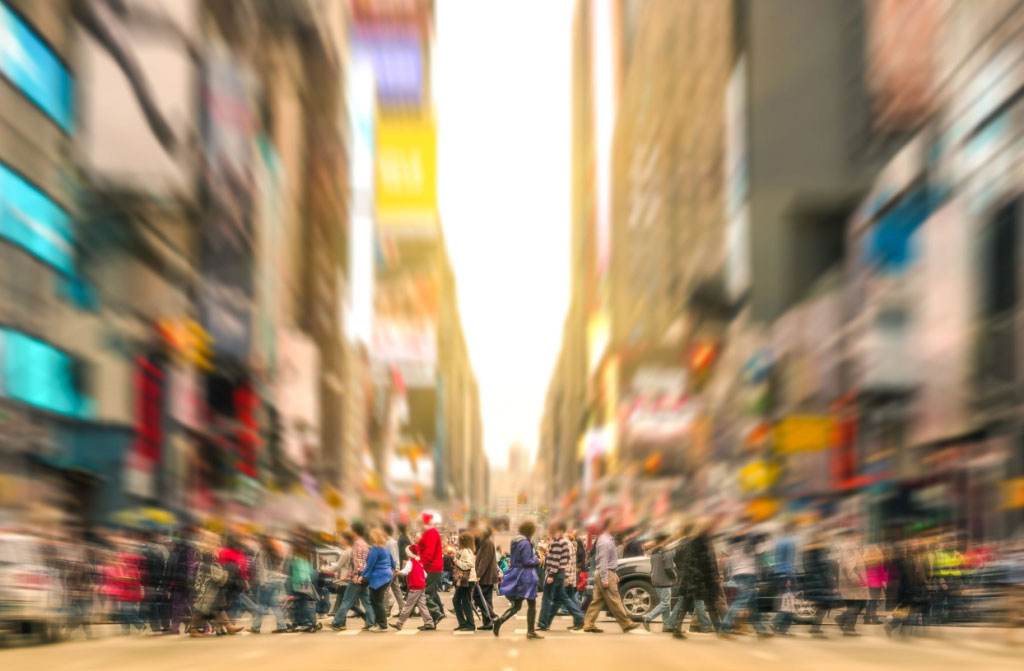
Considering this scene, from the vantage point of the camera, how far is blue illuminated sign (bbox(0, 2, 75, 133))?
107 ft

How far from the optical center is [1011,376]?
34.8 m

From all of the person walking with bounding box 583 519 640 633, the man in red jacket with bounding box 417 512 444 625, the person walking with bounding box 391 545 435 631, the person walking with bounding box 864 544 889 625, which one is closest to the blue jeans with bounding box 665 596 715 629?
the person walking with bounding box 583 519 640 633

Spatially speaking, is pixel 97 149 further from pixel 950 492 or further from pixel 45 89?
pixel 950 492

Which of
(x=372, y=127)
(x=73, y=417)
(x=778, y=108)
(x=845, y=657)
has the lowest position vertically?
(x=845, y=657)

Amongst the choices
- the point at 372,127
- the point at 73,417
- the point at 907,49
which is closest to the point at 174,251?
the point at 73,417

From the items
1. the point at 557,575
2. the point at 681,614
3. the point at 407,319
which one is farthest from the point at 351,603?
A: the point at 407,319

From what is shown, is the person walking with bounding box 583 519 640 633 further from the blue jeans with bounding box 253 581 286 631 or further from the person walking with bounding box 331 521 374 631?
the blue jeans with bounding box 253 581 286 631

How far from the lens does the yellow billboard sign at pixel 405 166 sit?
397 ft

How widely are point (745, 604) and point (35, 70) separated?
24.5 meters

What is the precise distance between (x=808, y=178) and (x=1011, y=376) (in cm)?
2921

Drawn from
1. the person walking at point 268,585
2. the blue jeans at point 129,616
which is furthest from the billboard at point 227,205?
the person walking at point 268,585

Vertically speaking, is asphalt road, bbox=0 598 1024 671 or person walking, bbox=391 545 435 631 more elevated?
person walking, bbox=391 545 435 631

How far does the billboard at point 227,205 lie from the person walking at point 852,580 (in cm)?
3616

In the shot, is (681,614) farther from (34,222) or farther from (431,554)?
(34,222)
